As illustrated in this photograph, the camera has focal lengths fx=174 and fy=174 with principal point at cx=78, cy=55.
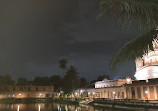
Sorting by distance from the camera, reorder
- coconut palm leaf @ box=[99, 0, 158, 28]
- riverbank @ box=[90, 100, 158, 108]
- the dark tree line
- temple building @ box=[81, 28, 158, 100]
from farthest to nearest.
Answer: the dark tree line
temple building @ box=[81, 28, 158, 100]
riverbank @ box=[90, 100, 158, 108]
coconut palm leaf @ box=[99, 0, 158, 28]

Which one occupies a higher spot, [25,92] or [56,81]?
[56,81]

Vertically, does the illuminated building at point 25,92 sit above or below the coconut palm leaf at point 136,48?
below

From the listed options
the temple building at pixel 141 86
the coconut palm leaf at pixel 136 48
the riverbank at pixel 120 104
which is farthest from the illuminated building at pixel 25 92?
the coconut palm leaf at pixel 136 48

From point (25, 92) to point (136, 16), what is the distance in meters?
71.2

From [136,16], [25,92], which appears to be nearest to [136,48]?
[136,16]

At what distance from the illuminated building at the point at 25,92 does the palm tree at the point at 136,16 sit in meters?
70.0

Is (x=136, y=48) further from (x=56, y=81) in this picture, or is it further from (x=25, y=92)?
(x=56, y=81)

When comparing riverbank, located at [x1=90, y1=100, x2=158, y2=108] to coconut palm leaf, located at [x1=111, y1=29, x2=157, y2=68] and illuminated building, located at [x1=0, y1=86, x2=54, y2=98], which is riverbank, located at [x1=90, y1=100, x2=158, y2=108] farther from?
illuminated building, located at [x1=0, y1=86, x2=54, y2=98]

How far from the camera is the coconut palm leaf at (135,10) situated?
8.18 feet

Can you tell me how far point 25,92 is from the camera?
68.8 m

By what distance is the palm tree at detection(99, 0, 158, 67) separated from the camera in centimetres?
252

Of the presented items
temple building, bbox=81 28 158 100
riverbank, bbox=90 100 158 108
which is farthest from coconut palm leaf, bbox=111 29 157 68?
temple building, bbox=81 28 158 100

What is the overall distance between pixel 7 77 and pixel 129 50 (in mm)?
75635

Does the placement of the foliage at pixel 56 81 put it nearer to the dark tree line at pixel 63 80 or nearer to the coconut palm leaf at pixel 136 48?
the dark tree line at pixel 63 80
